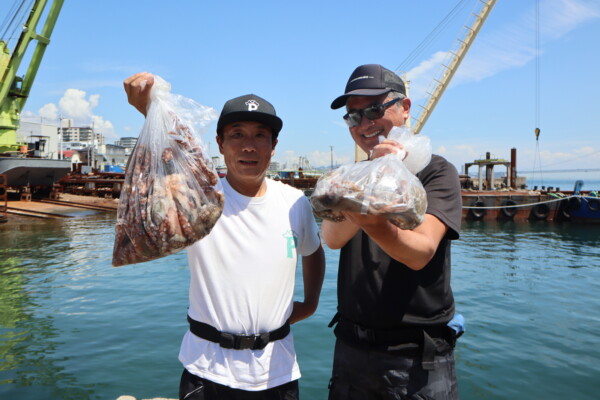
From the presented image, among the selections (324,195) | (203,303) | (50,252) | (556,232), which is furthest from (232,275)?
(556,232)

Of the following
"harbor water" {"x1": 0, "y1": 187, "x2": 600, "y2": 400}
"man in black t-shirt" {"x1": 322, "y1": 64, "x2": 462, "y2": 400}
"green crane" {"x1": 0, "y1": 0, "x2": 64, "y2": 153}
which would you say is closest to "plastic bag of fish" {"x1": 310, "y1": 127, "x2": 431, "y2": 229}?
"man in black t-shirt" {"x1": 322, "y1": 64, "x2": 462, "y2": 400}

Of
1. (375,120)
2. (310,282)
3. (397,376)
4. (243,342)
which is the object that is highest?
(375,120)

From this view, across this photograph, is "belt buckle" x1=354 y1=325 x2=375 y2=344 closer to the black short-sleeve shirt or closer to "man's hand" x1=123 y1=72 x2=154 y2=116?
the black short-sleeve shirt

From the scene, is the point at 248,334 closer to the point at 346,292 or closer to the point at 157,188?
the point at 346,292

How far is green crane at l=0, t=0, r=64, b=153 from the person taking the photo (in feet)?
85.1

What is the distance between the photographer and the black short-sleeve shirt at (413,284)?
2037 millimetres

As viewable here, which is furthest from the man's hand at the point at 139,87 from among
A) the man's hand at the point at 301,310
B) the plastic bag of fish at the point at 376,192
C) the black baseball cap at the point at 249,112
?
the man's hand at the point at 301,310

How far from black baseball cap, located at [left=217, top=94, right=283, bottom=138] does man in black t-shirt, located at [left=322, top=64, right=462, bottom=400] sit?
A: 1.32 feet

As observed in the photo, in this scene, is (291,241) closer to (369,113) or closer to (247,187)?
(247,187)

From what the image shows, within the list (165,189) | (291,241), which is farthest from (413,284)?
(165,189)

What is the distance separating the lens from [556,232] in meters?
22.1

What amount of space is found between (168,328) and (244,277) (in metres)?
5.74

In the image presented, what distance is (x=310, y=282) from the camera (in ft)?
8.68

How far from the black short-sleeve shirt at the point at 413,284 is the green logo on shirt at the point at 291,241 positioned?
0.38 metres
